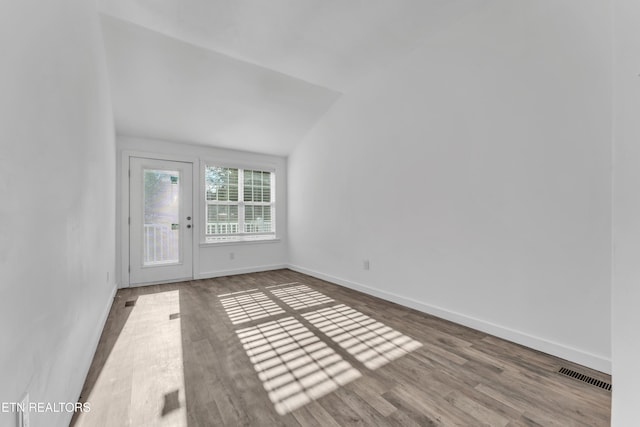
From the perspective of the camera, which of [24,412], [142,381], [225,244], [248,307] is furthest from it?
[225,244]

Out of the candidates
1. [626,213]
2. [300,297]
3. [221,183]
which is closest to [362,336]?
[300,297]

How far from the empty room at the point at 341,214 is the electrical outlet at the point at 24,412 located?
1cm

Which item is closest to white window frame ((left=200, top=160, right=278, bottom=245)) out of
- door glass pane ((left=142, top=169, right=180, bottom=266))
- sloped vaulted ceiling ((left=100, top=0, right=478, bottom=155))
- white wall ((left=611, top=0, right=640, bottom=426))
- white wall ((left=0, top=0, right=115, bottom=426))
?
door glass pane ((left=142, top=169, right=180, bottom=266))

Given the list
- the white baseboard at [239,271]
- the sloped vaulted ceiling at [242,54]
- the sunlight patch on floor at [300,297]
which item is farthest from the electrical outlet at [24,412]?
the white baseboard at [239,271]

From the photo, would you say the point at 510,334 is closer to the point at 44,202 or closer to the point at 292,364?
the point at 292,364

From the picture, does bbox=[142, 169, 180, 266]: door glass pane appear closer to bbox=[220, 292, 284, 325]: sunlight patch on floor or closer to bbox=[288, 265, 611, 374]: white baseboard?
bbox=[220, 292, 284, 325]: sunlight patch on floor

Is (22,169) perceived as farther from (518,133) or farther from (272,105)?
(272,105)

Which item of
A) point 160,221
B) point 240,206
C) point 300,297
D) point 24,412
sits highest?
point 240,206

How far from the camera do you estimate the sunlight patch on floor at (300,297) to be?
11.0 ft

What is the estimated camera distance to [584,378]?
1.84 metres

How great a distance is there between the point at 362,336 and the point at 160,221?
351 cm

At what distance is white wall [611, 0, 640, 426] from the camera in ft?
3.10

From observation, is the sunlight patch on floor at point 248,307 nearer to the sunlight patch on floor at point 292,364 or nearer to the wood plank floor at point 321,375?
the wood plank floor at point 321,375

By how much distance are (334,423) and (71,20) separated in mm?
2444
